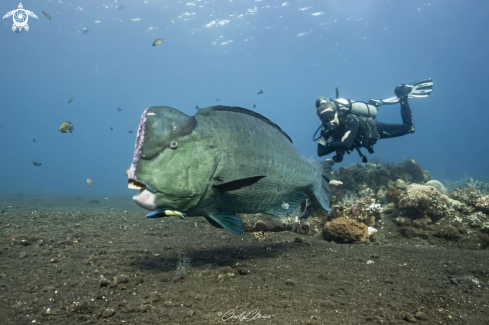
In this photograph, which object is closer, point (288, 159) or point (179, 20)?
point (288, 159)

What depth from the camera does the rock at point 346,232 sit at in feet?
16.5

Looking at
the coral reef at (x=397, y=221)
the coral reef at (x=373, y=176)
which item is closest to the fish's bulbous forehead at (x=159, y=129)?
the coral reef at (x=397, y=221)

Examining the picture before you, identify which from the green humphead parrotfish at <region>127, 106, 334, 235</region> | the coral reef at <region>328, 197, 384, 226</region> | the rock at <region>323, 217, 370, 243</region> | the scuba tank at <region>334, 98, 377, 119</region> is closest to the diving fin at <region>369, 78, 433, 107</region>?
the scuba tank at <region>334, 98, 377, 119</region>

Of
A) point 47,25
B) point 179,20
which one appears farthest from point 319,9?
point 47,25

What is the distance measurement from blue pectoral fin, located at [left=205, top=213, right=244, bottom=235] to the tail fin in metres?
1.61

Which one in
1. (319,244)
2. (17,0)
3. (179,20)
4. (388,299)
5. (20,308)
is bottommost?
(319,244)

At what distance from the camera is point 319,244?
13.6ft

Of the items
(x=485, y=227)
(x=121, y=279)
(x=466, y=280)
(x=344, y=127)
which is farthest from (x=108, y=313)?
(x=485, y=227)

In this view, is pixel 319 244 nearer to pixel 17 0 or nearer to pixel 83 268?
pixel 83 268

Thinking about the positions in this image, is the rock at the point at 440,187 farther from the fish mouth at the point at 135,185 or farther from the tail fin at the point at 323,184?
the fish mouth at the point at 135,185

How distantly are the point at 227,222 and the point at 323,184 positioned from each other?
211 cm

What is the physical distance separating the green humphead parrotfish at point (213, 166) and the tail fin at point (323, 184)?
650 millimetres

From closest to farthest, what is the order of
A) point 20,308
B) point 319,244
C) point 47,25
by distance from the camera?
point 20,308 → point 319,244 → point 47,25

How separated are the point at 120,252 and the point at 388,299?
3636 mm
